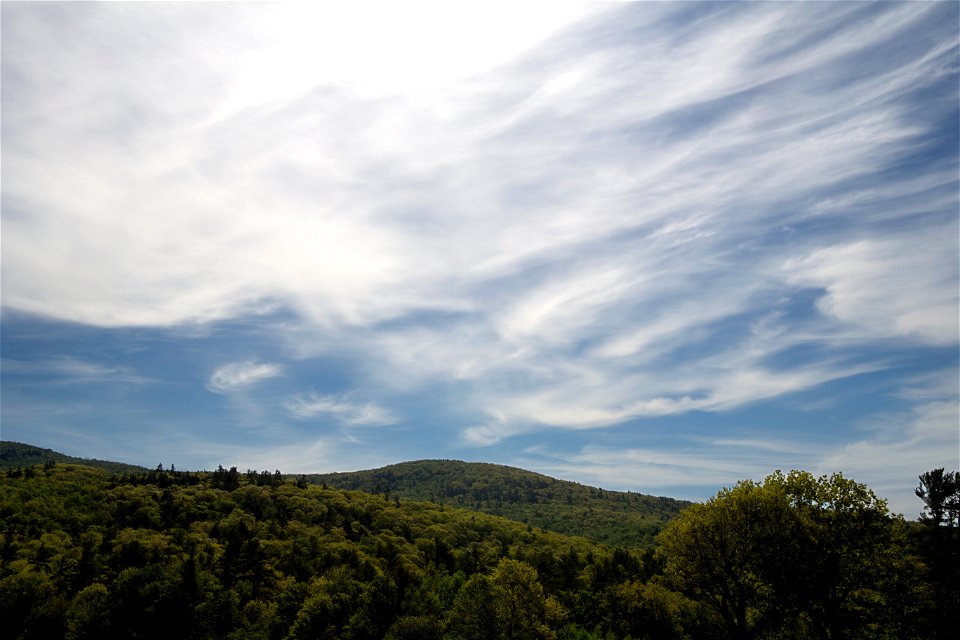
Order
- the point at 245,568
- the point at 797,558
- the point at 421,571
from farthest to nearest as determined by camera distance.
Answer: the point at 421,571 < the point at 245,568 < the point at 797,558

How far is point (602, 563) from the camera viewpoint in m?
139

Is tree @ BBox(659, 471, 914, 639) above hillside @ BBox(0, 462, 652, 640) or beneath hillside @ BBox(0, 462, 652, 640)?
above

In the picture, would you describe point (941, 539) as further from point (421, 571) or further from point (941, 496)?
point (421, 571)

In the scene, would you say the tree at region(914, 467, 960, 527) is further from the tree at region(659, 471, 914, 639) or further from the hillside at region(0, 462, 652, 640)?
the hillside at region(0, 462, 652, 640)

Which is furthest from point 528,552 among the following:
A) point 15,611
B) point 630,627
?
point 15,611

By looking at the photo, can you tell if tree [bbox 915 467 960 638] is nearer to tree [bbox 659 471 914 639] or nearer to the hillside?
tree [bbox 659 471 914 639]

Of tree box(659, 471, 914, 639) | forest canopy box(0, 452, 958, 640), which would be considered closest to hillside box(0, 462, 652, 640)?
forest canopy box(0, 452, 958, 640)

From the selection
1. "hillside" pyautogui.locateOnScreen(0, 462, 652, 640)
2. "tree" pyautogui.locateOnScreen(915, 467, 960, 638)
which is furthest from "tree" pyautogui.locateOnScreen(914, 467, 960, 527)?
"hillside" pyautogui.locateOnScreen(0, 462, 652, 640)

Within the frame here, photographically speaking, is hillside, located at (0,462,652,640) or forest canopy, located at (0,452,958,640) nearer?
forest canopy, located at (0,452,958,640)

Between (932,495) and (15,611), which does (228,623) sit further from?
(932,495)

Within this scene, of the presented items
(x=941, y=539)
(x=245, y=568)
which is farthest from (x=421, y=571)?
(x=941, y=539)

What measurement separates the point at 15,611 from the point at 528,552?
11961 centimetres

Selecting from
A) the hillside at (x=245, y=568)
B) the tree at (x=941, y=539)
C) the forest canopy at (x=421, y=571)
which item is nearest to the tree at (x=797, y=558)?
the forest canopy at (x=421, y=571)

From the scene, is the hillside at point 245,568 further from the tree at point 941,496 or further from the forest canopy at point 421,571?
the tree at point 941,496
